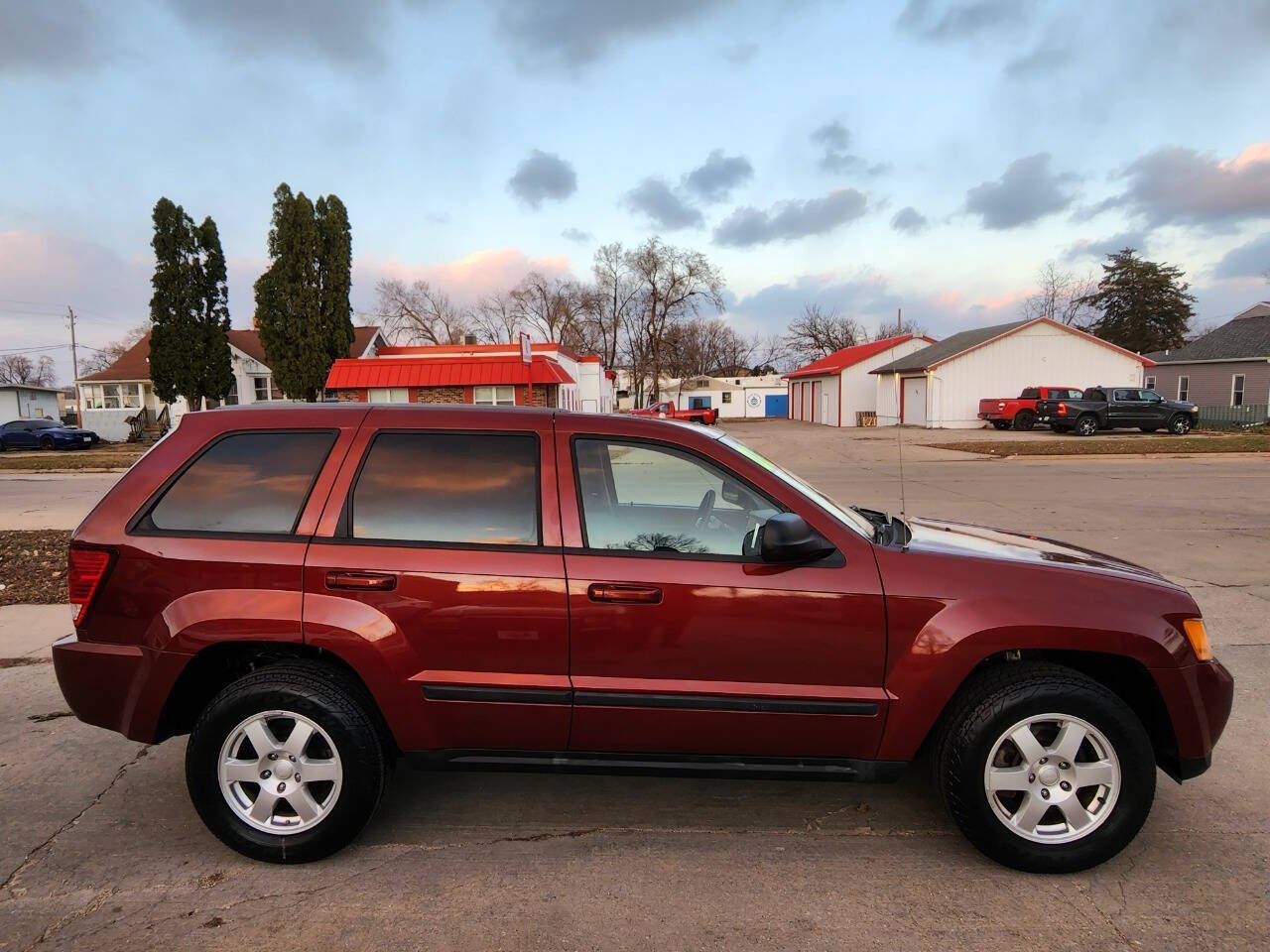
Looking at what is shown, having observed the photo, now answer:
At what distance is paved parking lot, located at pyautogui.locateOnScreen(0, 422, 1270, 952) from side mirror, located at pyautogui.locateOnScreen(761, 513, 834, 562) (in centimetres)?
118

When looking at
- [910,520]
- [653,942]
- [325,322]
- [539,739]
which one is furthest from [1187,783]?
[325,322]

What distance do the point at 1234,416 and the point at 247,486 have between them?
138ft

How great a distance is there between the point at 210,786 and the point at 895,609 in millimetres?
2656

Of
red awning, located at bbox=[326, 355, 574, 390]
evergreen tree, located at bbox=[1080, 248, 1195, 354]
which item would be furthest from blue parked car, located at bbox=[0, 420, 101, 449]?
evergreen tree, located at bbox=[1080, 248, 1195, 354]

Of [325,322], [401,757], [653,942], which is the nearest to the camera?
[653,942]

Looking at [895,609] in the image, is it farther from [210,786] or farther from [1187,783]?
[210,786]

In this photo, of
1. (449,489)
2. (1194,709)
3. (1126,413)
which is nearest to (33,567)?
(449,489)

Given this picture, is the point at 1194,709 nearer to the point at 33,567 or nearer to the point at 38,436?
the point at 33,567

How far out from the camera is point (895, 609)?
275 centimetres

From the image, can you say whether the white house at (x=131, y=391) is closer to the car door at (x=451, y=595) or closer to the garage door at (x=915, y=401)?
the garage door at (x=915, y=401)

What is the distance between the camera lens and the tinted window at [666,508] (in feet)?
9.57

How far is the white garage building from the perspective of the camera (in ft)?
→ 113

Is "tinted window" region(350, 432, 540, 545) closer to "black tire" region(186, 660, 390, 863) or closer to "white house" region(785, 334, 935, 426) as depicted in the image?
"black tire" region(186, 660, 390, 863)

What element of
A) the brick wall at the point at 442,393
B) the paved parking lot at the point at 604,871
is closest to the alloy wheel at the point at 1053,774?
the paved parking lot at the point at 604,871
